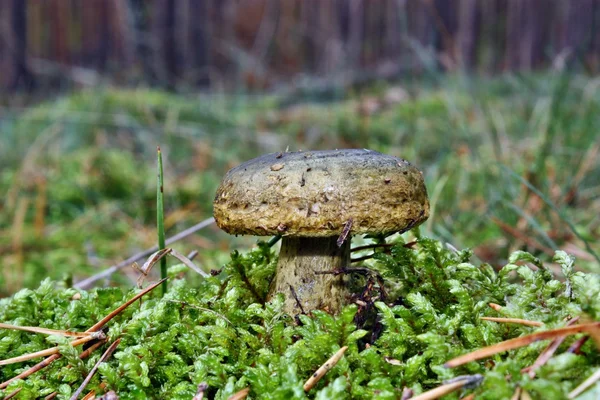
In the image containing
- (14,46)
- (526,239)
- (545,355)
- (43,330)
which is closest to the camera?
(545,355)

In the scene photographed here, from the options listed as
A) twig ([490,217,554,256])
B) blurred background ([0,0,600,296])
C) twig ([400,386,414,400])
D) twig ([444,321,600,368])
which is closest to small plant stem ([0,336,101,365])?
twig ([400,386,414,400])

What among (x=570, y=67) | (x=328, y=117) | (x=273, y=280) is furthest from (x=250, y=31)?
(x=273, y=280)

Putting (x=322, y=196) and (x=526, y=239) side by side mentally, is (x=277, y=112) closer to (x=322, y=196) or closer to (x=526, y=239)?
(x=526, y=239)

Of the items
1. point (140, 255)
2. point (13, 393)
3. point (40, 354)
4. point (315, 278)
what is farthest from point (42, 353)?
point (315, 278)

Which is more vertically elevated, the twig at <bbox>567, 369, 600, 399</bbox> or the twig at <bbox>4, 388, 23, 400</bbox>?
the twig at <bbox>567, 369, 600, 399</bbox>

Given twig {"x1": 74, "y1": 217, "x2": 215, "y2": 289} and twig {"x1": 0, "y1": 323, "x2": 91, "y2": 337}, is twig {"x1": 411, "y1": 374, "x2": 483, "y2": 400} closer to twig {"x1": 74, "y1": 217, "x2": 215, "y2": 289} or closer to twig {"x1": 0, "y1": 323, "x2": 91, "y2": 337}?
twig {"x1": 0, "y1": 323, "x2": 91, "y2": 337}

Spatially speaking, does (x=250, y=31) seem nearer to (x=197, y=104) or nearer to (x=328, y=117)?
(x=197, y=104)
